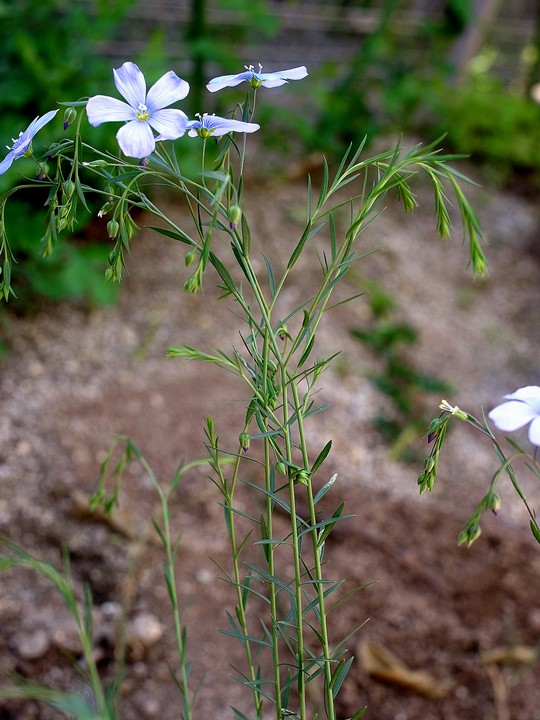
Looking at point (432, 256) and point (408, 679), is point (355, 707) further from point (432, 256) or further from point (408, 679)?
point (432, 256)

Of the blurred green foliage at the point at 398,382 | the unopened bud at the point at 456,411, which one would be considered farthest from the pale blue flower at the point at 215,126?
the blurred green foliage at the point at 398,382

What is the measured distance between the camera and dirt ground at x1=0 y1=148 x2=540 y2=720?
175cm

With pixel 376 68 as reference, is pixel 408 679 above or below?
below

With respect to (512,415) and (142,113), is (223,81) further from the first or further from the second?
(512,415)

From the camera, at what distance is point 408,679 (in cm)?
176

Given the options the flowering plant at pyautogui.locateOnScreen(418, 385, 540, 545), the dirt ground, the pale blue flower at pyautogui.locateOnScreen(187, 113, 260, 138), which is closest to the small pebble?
the dirt ground

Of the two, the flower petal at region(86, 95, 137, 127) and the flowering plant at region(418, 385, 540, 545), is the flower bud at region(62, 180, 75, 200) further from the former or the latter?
the flowering plant at region(418, 385, 540, 545)

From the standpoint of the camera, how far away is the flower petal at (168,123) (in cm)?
74

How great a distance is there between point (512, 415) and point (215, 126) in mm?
381

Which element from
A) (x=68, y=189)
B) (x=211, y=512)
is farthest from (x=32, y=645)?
(x=68, y=189)

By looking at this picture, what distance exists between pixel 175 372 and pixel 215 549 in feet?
2.32

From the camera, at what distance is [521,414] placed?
2.41ft

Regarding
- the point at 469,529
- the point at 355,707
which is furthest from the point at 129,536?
the point at 469,529

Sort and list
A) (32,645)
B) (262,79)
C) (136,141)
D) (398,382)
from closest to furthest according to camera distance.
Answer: (136,141), (262,79), (32,645), (398,382)
